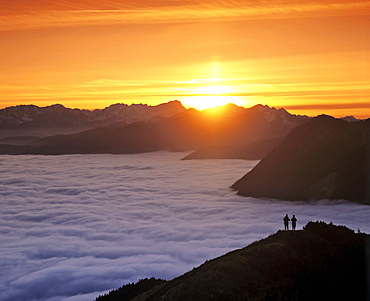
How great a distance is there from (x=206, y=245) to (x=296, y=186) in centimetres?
4943

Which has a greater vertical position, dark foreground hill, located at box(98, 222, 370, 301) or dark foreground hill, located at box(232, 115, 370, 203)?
dark foreground hill, located at box(232, 115, 370, 203)

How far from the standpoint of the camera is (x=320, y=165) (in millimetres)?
135875

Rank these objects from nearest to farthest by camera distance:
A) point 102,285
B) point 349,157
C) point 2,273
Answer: point 102,285 < point 2,273 < point 349,157

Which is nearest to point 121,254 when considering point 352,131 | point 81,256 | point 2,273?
point 81,256

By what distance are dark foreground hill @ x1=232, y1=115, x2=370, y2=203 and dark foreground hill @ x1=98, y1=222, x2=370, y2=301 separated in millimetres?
96660

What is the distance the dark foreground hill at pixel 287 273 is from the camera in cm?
3070

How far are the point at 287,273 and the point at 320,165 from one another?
109 metres

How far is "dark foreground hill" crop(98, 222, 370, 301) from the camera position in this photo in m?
30.7

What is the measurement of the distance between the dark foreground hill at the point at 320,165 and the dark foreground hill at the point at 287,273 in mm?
96660

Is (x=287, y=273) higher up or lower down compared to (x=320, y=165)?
lower down

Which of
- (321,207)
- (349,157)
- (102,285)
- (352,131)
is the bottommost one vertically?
(102,285)

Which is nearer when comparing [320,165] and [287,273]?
[287,273]

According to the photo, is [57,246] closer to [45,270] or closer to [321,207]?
[45,270]

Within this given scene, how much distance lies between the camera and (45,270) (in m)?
92.7
